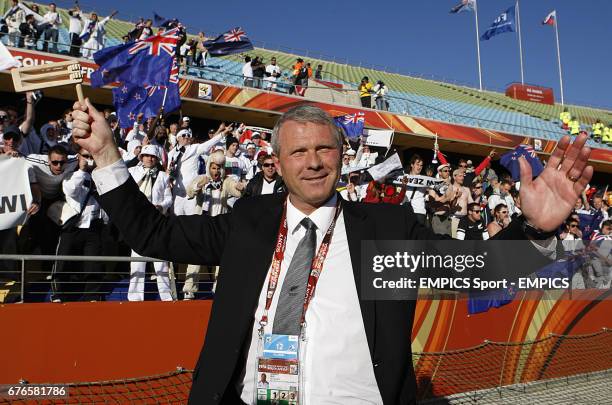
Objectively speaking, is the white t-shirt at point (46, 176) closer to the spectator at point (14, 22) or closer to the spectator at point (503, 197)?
the spectator at point (503, 197)

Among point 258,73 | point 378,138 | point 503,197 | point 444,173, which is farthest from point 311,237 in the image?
point 258,73

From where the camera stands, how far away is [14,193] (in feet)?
19.1

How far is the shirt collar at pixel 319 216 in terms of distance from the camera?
2.34m

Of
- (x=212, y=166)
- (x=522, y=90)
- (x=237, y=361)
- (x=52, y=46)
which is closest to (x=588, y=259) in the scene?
(x=212, y=166)

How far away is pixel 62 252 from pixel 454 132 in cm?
1928

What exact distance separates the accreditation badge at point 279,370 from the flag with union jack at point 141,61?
23.9ft

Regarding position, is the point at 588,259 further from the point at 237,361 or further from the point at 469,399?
the point at 237,361

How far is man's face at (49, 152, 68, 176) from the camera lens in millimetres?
6344

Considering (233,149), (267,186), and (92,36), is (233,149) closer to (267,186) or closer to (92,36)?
(267,186)

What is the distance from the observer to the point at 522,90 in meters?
43.8

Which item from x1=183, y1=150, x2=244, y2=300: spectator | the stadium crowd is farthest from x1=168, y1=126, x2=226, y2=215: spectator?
x1=183, y1=150, x2=244, y2=300: spectator

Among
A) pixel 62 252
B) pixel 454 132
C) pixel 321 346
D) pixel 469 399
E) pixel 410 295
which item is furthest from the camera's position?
pixel 454 132

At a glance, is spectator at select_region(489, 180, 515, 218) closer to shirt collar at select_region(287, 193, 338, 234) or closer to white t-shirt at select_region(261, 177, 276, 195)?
white t-shirt at select_region(261, 177, 276, 195)

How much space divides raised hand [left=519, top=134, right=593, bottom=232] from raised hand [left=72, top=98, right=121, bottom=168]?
4.84 feet
